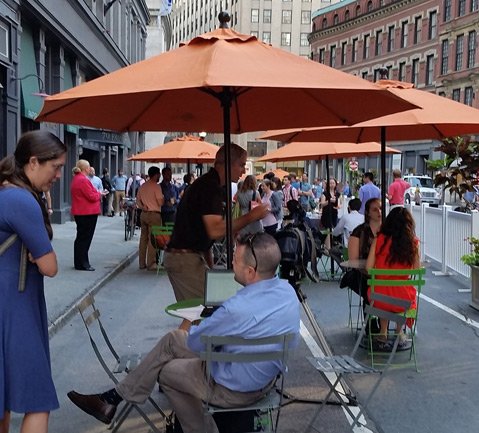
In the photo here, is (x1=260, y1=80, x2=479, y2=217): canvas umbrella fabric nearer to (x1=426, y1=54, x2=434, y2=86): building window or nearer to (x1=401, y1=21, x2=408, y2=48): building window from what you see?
(x1=426, y1=54, x2=434, y2=86): building window

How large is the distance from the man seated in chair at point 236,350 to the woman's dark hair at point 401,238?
302 cm

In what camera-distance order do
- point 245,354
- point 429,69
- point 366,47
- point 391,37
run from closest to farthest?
point 245,354, point 429,69, point 391,37, point 366,47

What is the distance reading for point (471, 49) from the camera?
155ft

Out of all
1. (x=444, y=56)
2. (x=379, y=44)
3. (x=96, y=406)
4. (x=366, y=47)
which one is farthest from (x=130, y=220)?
(x=366, y=47)

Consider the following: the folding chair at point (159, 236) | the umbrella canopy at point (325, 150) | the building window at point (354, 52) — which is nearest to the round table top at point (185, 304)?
the folding chair at point (159, 236)

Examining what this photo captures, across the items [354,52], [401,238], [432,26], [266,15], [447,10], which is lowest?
[401,238]

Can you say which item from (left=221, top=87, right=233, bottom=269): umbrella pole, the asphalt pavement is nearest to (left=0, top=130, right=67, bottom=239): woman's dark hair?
(left=221, top=87, right=233, bottom=269): umbrella pole

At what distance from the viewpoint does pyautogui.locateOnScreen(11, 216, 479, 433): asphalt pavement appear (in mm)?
4836

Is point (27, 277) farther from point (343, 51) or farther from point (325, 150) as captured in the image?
point (343, 51)

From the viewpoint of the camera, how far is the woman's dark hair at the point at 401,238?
21.0 feet

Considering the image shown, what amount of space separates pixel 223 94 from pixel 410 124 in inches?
96.3

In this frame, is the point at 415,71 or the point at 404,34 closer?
the point at 415,71

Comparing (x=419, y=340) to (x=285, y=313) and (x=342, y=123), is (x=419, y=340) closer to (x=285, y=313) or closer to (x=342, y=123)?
(x=342, y=123)

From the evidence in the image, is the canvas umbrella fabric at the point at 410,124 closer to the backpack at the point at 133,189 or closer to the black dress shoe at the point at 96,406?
the black dress shoe at the point at 96,406
